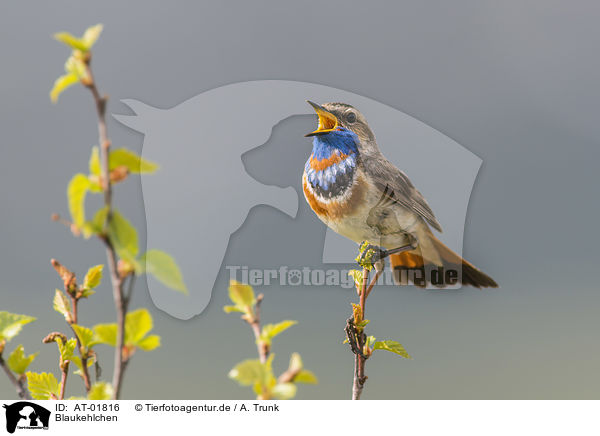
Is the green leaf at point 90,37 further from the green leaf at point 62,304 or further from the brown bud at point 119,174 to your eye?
the green leaf at point 62,304

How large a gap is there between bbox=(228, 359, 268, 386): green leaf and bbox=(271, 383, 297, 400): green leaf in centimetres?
1

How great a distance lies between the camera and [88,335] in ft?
1.59

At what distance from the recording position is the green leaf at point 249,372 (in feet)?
1.17

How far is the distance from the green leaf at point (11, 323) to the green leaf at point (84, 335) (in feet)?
0.15

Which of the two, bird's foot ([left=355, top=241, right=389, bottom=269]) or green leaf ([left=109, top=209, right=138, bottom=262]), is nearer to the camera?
green leaf ([left=109, top=209, right=138, bottom=262])

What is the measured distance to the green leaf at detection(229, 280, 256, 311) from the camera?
1.34 feet

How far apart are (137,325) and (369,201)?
0.85 meters

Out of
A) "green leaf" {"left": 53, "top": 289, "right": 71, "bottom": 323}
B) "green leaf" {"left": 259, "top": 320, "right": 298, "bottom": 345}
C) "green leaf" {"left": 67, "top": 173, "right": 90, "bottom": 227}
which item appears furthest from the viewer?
"green leaf" {"left": 53, "top": 289, "right": 71, "bottom": 323}

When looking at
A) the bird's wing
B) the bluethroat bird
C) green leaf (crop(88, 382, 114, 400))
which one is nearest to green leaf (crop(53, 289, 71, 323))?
green leaf (crop(88, 382, 114, 400))

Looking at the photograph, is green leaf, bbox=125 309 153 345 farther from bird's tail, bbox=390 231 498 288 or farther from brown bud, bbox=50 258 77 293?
bird's tail, bbox=390 231 498 288

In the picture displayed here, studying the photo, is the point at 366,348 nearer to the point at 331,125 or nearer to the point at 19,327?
the point at 19,327

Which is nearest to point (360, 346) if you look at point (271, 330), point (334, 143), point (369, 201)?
point (271, 330)

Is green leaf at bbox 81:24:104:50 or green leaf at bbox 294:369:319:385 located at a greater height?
green leaf at bbox 81:24:104:50
